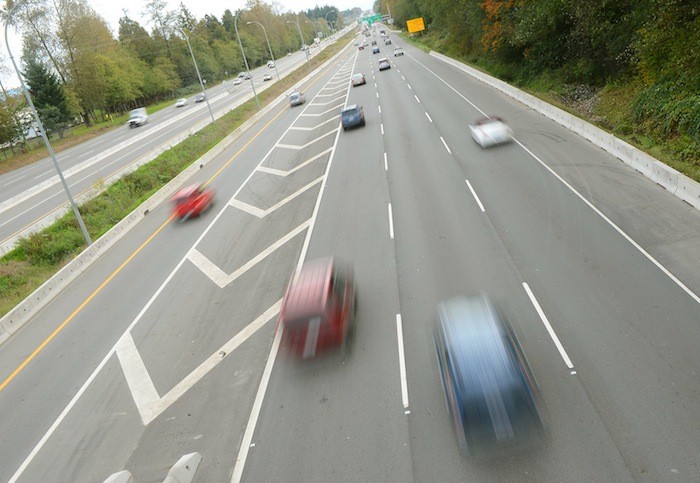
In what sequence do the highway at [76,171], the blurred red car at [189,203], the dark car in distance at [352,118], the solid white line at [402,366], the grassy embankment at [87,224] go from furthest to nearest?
the dark car in distance at [352,118] → the highway at [76,171] → the blurred red car at [189,203] → the grassy embankment at [87,224] → the solid white line at [402,366]

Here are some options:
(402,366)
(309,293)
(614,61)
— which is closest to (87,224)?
(309,293)

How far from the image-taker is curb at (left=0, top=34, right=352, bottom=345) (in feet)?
49.9

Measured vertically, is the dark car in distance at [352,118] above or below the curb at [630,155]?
above

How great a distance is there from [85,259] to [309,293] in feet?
47.1

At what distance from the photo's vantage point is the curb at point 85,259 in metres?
15.2

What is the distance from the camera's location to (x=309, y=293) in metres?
9.95

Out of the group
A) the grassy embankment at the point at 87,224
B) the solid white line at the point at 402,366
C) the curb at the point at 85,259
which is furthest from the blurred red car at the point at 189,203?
the solid white line at the point at 402,366

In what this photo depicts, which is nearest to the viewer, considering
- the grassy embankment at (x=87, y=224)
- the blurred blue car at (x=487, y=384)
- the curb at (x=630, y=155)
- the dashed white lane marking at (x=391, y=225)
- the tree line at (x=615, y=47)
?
the blurred blue car at (x=487, y=384)

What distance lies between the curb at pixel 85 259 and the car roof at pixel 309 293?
37.6 ft

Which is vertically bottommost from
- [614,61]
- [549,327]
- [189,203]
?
[549,327]

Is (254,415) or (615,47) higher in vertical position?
(615,47)

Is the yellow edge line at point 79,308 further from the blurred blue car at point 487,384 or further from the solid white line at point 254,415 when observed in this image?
the blurred blue car at point 487,384

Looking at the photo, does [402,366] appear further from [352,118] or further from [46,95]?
[46,95]

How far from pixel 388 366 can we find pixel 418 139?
18269 millimetres
